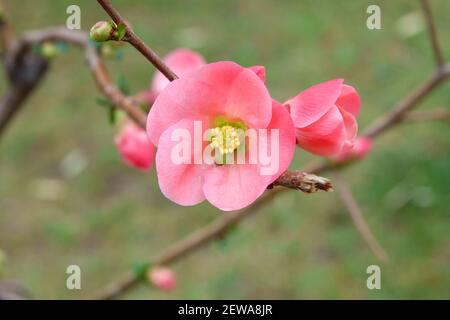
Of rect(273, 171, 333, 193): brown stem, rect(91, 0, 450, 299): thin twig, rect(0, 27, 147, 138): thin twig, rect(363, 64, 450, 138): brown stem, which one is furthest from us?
rect(363, 64, 450, 138): brown stem

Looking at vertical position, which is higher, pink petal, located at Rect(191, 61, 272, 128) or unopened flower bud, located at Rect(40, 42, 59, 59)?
unopened flower bud, located at Rect(40, 42, 59, 59)

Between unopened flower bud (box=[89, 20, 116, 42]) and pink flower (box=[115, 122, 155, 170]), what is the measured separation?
23 cm

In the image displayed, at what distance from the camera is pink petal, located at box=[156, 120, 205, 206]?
1.16 ft

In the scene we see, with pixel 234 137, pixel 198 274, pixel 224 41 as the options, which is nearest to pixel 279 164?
pixel 234 137

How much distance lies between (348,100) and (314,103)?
25 mm

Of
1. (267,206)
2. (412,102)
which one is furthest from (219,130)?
(267,206)

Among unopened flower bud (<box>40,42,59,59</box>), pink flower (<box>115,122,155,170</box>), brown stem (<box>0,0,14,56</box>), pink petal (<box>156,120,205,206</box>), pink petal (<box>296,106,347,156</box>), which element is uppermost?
brown stem (<box>0,0,14,56</box>)

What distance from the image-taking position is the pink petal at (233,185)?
1.13 ft

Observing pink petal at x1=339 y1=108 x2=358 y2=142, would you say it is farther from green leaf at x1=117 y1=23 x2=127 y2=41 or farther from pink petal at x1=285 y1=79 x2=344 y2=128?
green leaf at x1=117 y1=23 x2=127 y2=41

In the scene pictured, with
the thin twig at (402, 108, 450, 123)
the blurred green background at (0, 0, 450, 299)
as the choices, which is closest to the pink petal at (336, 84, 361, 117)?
the thin twig at (402, 108, 450, 123)

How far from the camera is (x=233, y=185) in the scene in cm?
36

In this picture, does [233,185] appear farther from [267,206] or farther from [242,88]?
[267,206]

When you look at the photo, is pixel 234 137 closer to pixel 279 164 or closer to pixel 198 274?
pixel 279 164

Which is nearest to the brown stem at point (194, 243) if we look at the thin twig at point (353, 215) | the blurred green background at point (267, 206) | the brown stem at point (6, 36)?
the thin twig at point (353, 215)
